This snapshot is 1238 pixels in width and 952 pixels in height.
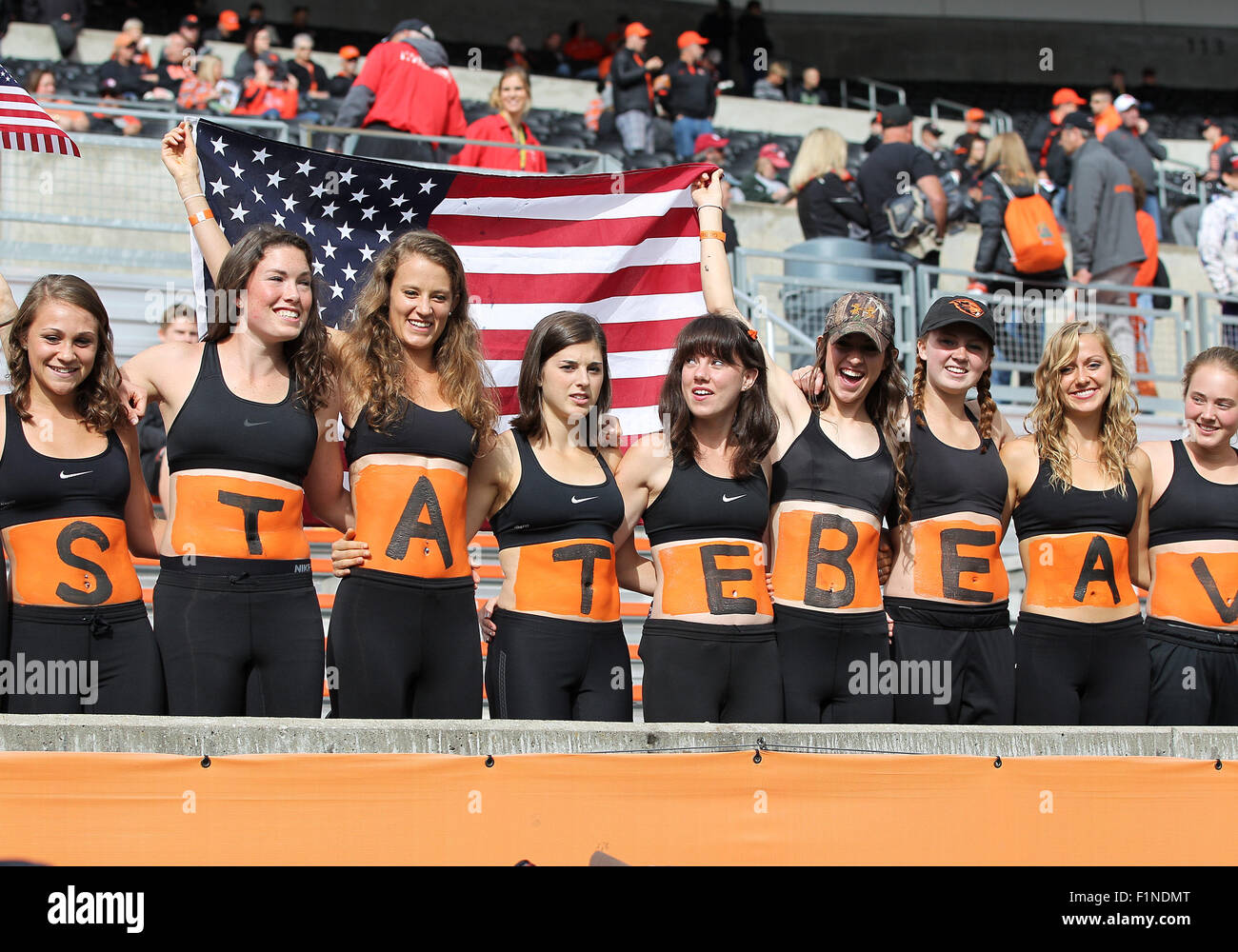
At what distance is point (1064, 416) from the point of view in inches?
199

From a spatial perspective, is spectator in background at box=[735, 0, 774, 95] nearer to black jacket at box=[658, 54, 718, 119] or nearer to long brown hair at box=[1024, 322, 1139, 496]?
black jacket at box=[658, 54, 718, 119]

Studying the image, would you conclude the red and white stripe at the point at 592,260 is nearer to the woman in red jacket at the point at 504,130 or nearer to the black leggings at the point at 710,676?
the black leggings at the point at 710,676

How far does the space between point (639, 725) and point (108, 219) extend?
819 cm

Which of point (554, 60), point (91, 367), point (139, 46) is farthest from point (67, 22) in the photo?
point (91, 367)

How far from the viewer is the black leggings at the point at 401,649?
4309 millimetres

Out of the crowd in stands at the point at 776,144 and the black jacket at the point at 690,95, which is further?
the black jacket at the point at 690,95

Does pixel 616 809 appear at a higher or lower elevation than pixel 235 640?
lower

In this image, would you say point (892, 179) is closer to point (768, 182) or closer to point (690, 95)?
point (690, 95)

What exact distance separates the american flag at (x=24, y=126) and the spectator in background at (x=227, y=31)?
44.2ft

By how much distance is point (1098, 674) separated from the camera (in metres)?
4.76

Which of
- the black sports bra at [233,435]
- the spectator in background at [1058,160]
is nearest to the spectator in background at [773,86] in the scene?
the spectator in background at [1058,160]

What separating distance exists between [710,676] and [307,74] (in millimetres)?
12053
